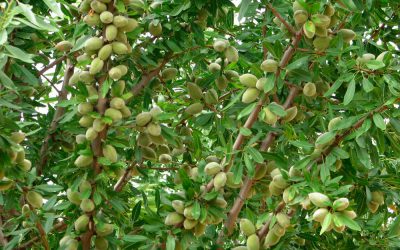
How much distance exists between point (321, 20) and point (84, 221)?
3.49 feet

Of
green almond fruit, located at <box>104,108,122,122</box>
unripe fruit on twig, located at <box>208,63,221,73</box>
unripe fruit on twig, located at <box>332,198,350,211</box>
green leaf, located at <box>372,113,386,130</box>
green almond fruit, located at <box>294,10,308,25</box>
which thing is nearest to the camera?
unripe fruit on twig, located at <box>332,198,350,211</box>

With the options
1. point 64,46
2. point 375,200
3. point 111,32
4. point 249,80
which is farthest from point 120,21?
point 375,200

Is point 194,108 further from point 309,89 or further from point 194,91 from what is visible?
point 309,89

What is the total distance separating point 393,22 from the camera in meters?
2.65

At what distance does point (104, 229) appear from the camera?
223 centimetres

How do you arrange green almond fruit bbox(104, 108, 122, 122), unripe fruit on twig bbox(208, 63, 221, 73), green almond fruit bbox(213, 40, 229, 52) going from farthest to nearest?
1. unripe fruit on twig bbox(208, 63, 221, 73)
2. green almond fruit bbox(213, 40, 229, 52)
3. green almond fruit bbox(104, 108, 122, 122)

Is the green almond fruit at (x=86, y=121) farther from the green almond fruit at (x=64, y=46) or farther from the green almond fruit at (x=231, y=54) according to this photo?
the green almond fruit at (x=231, y=54)

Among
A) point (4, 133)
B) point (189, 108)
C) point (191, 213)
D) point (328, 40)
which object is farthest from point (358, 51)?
point (4, 133)

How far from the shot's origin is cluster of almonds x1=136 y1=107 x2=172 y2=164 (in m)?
2.27

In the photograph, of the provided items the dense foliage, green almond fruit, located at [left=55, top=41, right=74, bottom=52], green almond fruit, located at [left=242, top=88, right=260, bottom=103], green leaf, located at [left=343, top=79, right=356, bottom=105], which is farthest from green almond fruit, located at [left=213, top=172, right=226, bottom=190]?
green almond fruit, located at [left=55, top=41, right=74, bottom=52]

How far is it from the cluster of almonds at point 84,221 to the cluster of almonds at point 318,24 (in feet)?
3.02

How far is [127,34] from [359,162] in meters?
0.95

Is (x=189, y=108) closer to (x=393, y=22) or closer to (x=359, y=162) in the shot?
(x=359, y=162)

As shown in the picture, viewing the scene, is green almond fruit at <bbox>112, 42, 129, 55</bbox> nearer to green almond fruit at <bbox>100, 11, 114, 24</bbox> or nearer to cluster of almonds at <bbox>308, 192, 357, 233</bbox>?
green almond fruit at <bbox>100, 11, 114, 24</bbox>
